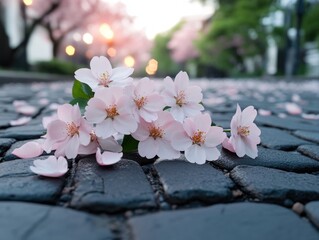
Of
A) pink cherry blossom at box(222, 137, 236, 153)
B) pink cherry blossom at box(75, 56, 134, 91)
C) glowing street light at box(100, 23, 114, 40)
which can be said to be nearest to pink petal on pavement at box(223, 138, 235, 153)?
pink cherry blossom at box(222, 137, 236, 153)

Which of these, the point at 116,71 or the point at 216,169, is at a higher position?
the point at 116,71

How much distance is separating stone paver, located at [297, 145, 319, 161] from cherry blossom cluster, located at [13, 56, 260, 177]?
1.32ft

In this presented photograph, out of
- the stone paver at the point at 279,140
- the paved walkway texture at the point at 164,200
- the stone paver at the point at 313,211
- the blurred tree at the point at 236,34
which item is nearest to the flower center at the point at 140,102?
the paved walkway texture at the point at 164,200

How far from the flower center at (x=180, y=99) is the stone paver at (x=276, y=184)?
13.1 inches

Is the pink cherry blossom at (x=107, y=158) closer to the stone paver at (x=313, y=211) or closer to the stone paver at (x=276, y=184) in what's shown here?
the stone paver at (x=276, y=184)

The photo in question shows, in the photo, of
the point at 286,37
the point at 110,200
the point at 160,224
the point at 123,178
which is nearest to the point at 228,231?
the point at 160,224

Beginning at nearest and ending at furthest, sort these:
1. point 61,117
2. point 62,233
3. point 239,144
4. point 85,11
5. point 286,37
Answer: point 62,233 → point 61,117 → point 239,144 → point 286,37 → point 85,11

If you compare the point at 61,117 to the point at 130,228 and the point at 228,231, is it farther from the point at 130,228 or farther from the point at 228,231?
the point at 228,231

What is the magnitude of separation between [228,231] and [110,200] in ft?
1.11

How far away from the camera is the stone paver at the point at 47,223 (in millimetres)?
891

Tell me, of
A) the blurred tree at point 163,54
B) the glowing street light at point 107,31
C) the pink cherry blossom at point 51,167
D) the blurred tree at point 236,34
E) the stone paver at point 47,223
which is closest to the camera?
the stone paver at point 47,223

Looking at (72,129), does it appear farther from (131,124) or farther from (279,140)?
(279,140)

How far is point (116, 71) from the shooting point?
1.60 m

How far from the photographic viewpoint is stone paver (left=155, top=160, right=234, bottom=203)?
115 centimetres
